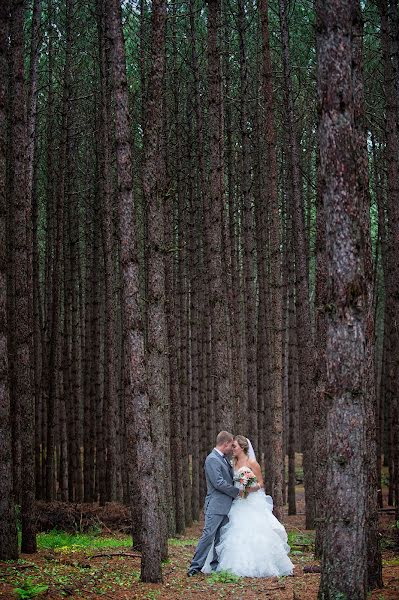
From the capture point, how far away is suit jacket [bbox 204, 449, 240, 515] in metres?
9.71

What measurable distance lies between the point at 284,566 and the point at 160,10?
7091 mm

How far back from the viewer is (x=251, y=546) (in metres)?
9.35

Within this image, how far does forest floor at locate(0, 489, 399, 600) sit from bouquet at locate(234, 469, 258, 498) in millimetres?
1214

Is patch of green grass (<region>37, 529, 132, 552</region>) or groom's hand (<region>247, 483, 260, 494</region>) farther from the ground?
groom's hand (<region>247, 483, 260, 494</region>)

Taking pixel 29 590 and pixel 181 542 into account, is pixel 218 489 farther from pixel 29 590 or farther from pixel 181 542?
pixel 29 590

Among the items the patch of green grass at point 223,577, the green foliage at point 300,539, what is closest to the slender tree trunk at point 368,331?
the patch of green grass at point 223,577

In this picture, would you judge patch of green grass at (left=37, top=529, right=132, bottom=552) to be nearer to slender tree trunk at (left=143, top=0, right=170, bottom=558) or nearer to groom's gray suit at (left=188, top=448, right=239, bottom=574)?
groom's gray suit at (left=188, top=448, right=239, bottom=574)

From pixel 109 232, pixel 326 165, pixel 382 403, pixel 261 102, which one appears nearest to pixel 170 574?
pixel 326 165

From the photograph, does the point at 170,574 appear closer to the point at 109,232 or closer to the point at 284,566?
the point at 284,566

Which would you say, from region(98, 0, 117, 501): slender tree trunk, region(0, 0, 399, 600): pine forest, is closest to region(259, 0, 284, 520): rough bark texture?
region(0, 0, 399, 600): pine forest

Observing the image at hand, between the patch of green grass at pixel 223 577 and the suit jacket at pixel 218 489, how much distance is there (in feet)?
2.59

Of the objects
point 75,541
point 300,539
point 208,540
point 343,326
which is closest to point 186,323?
point 300,539

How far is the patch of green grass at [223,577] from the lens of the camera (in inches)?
347

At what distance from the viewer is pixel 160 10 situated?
876 cm
